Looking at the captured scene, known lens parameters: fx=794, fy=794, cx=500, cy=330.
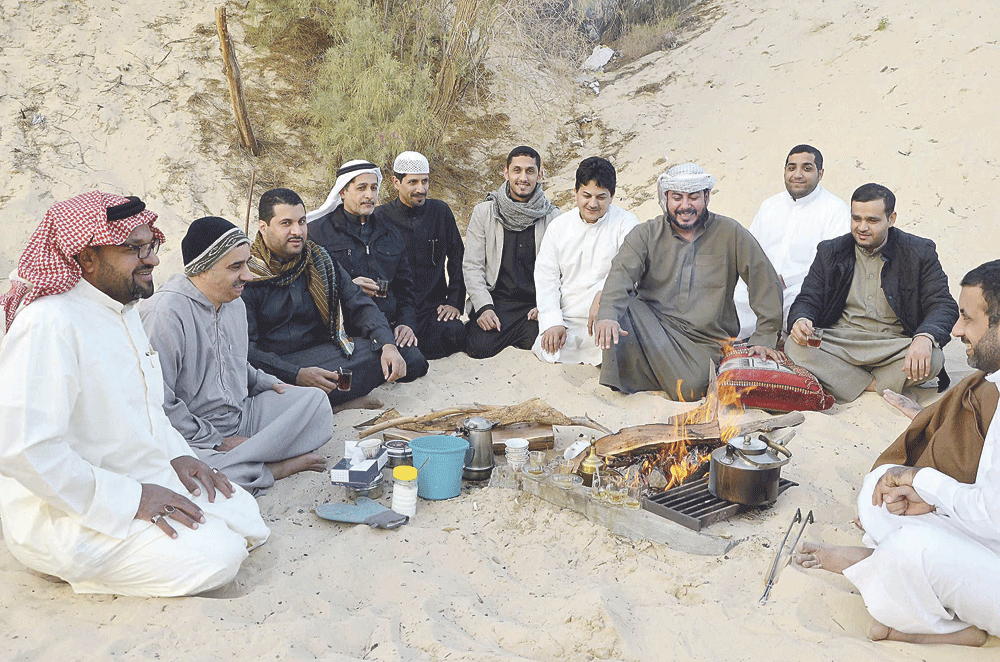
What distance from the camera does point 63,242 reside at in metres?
2.68

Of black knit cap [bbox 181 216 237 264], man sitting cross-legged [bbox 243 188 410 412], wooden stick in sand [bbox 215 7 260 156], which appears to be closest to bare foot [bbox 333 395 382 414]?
man sitting cross-legged [bbox 243 188 410 412]

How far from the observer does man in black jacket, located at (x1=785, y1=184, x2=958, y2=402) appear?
4.91 meters

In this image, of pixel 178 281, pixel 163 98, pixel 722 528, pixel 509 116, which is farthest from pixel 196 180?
pixel 722 528

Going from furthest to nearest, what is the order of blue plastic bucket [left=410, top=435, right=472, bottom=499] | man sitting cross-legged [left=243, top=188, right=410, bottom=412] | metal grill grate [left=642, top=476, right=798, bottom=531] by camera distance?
man sitting cross-legged [left=243, top=188, right=410, bottom=412], blue plastic bucket [left=410, top=435, right=472, bottom=499], metal grill grate [left=642, top=476, right=798, bottom=531]

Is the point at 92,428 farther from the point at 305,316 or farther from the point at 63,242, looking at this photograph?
the point at 305,316

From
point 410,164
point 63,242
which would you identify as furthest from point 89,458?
point 410,164

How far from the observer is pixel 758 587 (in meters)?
2.97

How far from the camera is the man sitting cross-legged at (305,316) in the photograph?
4.64 metres

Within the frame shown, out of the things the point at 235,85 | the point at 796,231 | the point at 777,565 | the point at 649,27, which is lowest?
the point at 777,565

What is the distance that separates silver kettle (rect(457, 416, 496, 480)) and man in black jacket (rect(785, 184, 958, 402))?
2341 mm

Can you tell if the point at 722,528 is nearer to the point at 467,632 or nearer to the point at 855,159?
the point at 467,632

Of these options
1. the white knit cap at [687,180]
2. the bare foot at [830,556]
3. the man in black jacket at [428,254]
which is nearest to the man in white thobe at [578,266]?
the white knit cap at [687,180]

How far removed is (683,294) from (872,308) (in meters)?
1.21

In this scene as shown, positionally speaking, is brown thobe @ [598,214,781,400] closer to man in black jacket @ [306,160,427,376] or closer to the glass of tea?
man in black jacket @ [306,160,427,376]
